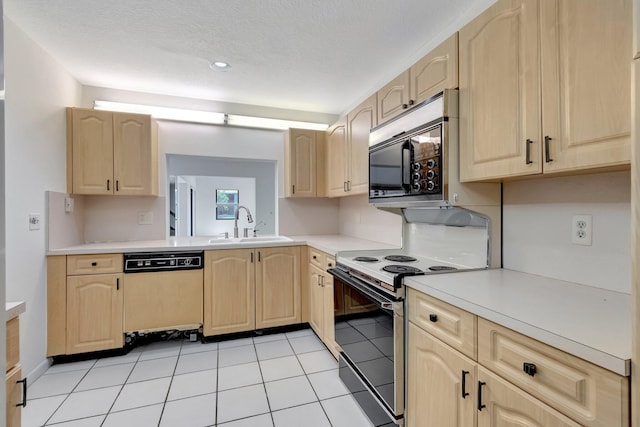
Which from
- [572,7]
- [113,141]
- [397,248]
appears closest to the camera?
[572,7]

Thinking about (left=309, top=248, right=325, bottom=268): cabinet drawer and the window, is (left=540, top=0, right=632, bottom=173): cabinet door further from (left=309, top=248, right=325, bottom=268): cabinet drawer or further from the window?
the window

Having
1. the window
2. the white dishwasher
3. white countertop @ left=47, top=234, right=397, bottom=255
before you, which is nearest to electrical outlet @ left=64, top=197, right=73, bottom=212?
white countertop @ left=47, top=234, right=397, bottom=255

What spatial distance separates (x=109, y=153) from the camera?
2645 mm

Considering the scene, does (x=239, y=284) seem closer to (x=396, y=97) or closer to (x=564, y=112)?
(x=396, y=97)

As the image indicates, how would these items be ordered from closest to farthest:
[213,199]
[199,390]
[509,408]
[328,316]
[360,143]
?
[509,408]
[199,390]
[328,316]
[360,143]
[213,199]

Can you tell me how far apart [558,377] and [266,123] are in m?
3.20

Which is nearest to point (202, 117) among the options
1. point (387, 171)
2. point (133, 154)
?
point (133, 154)

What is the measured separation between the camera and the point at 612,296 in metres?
1.12

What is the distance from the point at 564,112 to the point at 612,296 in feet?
2.32

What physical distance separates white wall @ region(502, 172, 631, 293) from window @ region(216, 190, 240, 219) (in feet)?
19.1

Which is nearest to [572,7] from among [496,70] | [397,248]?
[496,70]

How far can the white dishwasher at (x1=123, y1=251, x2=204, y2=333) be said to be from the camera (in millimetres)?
2484

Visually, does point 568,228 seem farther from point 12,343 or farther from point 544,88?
point 12,343

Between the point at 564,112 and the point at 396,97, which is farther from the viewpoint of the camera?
the point at 396,97
